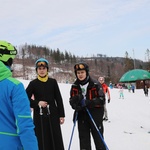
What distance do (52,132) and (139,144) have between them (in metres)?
2.67

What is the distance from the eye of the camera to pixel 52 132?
415cm

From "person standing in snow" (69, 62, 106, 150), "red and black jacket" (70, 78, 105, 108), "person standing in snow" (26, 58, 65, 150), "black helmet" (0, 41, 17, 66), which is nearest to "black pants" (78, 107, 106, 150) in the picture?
"person standing in snow" (69, 62, 106, 150)

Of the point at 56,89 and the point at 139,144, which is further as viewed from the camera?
the point at 139,144

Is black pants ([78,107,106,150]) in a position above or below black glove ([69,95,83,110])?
below

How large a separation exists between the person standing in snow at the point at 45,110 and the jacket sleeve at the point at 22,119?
2.13 meters

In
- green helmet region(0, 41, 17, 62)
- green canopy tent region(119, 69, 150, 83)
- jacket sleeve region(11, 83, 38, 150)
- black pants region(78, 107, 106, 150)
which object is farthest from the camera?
green canopy tent region(119, 69, 150, 83)

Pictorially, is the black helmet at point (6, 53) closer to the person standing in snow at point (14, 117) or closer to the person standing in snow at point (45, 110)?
the person standing in snow at point (14, 117)

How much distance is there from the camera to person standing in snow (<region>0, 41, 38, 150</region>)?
6.21ft

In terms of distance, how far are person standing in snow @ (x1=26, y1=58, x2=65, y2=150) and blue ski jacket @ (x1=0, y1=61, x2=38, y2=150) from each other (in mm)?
2068

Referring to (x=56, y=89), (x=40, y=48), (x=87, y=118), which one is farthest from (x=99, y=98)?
(x=40, y=48)

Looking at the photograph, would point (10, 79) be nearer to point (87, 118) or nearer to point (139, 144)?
point (87, 118)

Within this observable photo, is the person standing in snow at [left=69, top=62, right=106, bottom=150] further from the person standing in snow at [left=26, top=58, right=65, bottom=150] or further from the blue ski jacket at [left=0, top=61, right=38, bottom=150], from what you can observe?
the blue ski jacket at [left=0, top=61, right=38, bottom=150]

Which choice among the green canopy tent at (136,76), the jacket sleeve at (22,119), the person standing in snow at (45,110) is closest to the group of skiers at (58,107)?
the person standing in snow at (45,110)

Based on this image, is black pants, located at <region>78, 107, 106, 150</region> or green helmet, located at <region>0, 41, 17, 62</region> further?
black pants, located at <region>78, 107, 106, 150</region>
